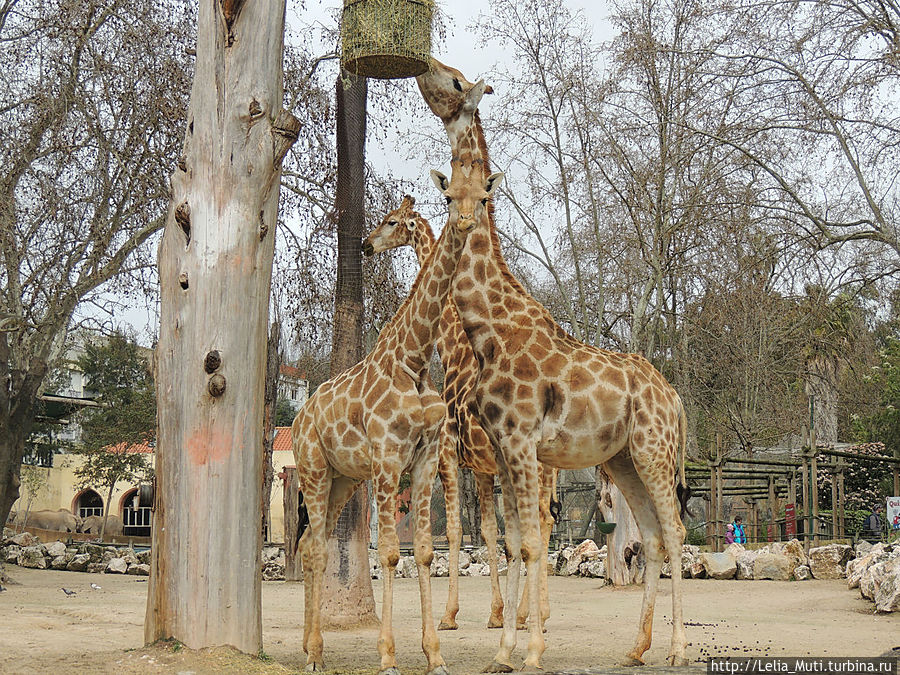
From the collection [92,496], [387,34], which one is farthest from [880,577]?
[92,496]

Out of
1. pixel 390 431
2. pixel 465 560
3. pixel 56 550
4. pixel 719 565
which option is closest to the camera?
pixel 390 431

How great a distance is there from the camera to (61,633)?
29.0ft

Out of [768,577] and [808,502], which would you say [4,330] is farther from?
[808,502]

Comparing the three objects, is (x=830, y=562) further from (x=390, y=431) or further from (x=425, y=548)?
(x=390, y=431)

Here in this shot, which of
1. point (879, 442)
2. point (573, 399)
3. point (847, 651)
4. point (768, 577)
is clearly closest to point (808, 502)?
point (768, 577)

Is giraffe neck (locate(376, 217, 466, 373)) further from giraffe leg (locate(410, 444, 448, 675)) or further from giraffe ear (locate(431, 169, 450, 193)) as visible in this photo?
giraffe leg (locate(410, 444, 448, 675))

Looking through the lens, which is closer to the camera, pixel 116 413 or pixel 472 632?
pixel 472 632

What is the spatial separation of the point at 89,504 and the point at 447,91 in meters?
46.8

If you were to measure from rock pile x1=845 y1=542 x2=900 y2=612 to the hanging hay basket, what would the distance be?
8.61 m

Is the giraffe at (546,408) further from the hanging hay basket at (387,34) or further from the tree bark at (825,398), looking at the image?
the tree bark at (825,398)

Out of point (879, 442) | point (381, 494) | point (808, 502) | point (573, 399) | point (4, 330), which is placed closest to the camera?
point (381, 494)

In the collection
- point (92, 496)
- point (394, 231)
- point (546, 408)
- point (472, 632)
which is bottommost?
point (92, 496)

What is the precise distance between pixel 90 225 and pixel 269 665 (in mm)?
10730

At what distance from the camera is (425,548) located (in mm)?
6809
